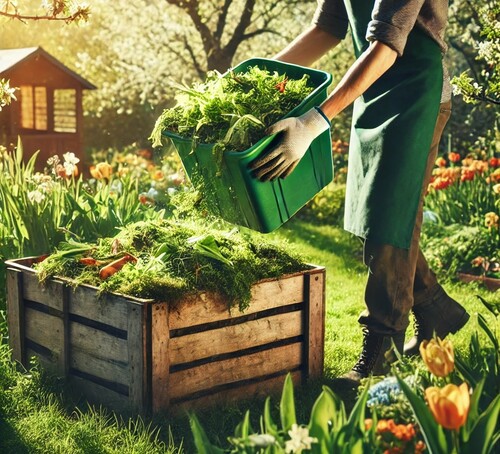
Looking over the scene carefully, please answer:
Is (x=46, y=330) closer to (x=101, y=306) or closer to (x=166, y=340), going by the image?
(x=101, y=306)

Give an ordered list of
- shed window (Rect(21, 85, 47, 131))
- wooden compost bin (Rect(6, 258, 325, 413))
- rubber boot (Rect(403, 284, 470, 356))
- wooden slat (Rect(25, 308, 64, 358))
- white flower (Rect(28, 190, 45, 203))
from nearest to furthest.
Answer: wooden compost bin (Rect(6, 258, 325, 413)) → wooden slat (Rect(25, 308, 64, 358)) → rubber boot (Rect(403, 284, 470, 356)) → white flower (Rect(28, 190, 45, 203)) → shed window (Rect(21, 85, 47, 131))

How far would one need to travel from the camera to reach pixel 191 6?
10266 mm

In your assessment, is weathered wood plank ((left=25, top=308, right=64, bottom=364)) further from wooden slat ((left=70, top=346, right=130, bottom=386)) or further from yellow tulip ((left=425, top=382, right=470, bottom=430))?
yellow tulip ((left=425, top=382, right=470, bottom=430))

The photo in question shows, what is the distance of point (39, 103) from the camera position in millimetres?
10719

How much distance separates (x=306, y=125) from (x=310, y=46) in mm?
1006

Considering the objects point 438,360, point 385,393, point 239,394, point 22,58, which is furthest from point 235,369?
point 22,58

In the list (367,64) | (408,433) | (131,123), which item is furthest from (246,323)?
(131,123)

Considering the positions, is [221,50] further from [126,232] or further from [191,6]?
[126,232]

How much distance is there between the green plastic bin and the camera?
116 inches

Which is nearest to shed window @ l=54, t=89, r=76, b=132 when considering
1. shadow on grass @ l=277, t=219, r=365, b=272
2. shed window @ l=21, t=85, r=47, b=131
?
shed window @ l=21, t=85, r=47, b=131

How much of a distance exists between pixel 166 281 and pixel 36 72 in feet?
25.0

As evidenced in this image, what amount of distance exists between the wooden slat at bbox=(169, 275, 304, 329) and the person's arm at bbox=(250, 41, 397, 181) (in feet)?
1.99

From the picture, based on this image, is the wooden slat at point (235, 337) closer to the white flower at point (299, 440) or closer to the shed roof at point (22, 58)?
the white flower at point (299, 440)

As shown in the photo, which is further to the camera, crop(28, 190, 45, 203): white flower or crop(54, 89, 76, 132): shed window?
crop(54, 89, 76, 132): shed window
